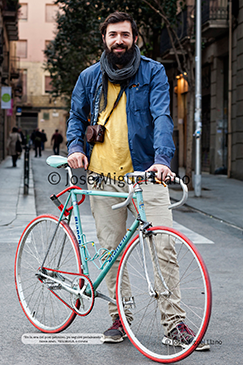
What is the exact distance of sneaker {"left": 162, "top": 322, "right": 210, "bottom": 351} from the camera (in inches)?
119

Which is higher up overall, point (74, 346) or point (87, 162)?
point (87, 162)

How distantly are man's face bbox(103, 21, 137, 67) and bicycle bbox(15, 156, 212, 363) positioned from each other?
74 cm

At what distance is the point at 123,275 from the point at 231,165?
50.2 feet

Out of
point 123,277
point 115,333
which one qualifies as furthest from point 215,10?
point 115,333

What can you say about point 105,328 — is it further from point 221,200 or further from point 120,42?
point 221,200

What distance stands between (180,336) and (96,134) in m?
1.34

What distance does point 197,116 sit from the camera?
13078mm

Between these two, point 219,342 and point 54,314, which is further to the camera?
point 54,314

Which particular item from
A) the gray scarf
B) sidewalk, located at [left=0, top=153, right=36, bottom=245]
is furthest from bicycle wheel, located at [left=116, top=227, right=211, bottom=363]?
sidewalk, located at [left=0, top=153, right=36, bottom=245]

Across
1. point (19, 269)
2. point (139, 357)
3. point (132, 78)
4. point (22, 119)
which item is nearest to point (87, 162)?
point (132, 78)

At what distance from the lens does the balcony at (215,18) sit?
18.2 meters

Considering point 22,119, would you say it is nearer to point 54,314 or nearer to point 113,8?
point 113,8

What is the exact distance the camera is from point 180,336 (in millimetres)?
3084

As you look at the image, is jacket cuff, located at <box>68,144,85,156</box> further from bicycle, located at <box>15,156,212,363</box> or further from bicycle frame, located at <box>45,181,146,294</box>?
bicycle frame, located at <box>45,181,146,294</box>
